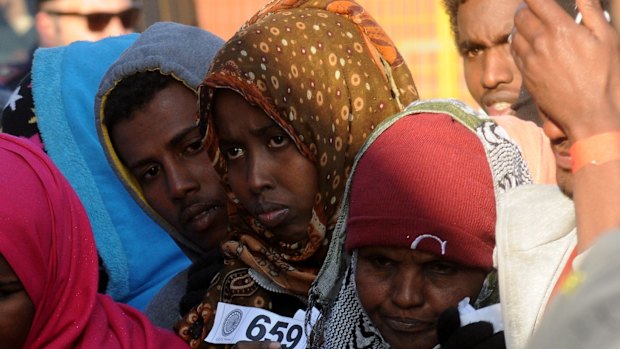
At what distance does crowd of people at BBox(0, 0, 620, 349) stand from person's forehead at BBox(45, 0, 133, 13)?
125 cm

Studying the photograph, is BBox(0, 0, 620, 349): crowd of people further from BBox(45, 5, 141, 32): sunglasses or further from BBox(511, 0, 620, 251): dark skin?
BBox(45, 5, 141, 32): sunglasses

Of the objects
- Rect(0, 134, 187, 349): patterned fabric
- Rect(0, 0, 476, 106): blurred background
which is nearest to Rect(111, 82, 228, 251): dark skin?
Rect(0, 134, 187, 349): patterned fabric

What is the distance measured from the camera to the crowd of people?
6.92 feet

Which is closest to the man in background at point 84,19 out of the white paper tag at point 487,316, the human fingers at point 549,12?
the white paper tag at point 487,316

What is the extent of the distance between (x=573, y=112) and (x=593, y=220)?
20cm

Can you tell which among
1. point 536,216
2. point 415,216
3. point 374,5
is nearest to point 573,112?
point 536,216

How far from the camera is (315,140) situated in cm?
315

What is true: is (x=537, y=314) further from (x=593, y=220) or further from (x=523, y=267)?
(x=593, y=220)

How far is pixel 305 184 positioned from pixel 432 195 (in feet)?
1.91

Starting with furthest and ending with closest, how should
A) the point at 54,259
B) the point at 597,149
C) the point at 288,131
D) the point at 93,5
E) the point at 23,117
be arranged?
the point at 93,5 < the point at 23,117 < the point at 288,131 < the point at 54,259 < the point at 597,149

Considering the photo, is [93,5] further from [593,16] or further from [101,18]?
[593,16]

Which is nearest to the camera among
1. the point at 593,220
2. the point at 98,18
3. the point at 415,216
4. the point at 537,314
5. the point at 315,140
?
the point at 593,220

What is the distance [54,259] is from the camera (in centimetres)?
304

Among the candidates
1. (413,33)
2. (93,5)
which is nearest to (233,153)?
(93,5)
